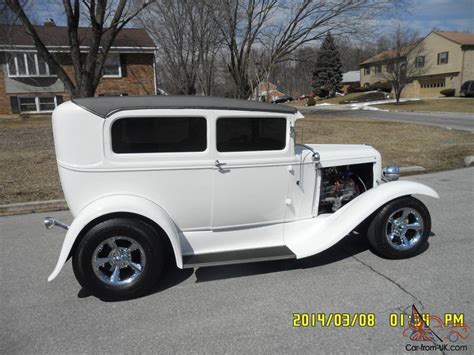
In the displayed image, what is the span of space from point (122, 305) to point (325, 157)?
2.53m

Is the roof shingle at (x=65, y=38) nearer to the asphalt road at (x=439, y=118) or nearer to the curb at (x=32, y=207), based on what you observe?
the asphalt road at (x=439, y=118)

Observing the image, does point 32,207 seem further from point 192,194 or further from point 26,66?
point 26,66

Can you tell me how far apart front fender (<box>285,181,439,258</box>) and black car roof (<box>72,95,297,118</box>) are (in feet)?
4.19

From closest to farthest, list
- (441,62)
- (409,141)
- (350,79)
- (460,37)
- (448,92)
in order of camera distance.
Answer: (409,141), (448,92), (460,37), (441,62), (350,79)

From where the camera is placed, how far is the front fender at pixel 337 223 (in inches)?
140

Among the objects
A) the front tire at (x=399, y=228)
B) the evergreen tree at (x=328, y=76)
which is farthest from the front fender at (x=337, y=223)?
the evergreen tree at (x=328, y=76)

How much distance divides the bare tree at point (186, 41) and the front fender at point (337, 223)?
1709 cm

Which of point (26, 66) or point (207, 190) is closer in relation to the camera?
point (207, 190)

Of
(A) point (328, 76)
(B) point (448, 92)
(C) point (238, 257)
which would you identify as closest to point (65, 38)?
(C) point (238, 257)

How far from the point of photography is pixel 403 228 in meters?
3.79

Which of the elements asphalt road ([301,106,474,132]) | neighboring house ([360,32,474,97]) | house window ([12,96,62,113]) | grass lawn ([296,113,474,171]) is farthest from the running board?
neighboring house ([360,32,474,97])

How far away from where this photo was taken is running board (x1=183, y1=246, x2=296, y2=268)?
3.32m

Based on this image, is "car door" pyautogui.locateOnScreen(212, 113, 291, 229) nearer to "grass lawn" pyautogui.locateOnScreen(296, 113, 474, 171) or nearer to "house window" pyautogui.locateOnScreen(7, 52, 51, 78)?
"grass lawn" pyautogui.locateOnScreen(296, 113, 474, 171)

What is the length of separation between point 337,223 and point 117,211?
2168 mm
